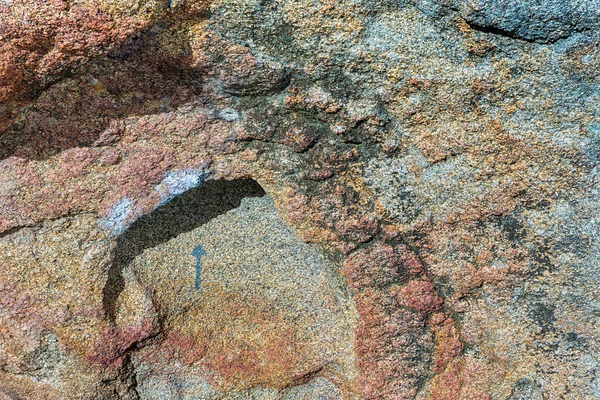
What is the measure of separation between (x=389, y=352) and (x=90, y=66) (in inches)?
25.8

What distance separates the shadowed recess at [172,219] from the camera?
0.97 metres

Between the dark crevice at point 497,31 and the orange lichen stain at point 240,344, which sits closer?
the dark crevice at point 497,31

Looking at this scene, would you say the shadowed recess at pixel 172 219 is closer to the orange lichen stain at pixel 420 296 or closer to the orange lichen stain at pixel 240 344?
the orange lichen stain at pixel 240 344

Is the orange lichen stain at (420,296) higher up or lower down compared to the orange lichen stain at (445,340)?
higher up

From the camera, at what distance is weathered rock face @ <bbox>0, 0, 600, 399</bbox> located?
0.81 m

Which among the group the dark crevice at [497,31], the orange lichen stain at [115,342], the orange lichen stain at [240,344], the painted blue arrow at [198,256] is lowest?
the orange lichen stain at [240,344]

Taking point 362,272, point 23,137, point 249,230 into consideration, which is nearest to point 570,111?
point 362,272

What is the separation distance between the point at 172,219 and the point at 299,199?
0.77 ft

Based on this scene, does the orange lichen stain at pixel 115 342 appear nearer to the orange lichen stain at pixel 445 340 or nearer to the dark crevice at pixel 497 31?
the orange lichen stain at pixel 445 340

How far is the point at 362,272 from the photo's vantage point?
959 mm

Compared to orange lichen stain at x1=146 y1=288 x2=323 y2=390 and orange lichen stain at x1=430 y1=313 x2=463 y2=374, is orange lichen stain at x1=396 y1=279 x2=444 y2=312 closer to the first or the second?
orange lichen stain at x1=430 y1=313 x2=463 y2=374

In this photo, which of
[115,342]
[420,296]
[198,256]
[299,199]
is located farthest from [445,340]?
[115,342]

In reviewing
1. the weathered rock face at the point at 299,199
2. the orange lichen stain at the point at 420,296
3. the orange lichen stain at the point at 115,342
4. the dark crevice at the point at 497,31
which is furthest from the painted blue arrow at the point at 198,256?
the dark crevice at the point at 497,31

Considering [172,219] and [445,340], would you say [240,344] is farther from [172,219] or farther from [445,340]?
[445,340]
